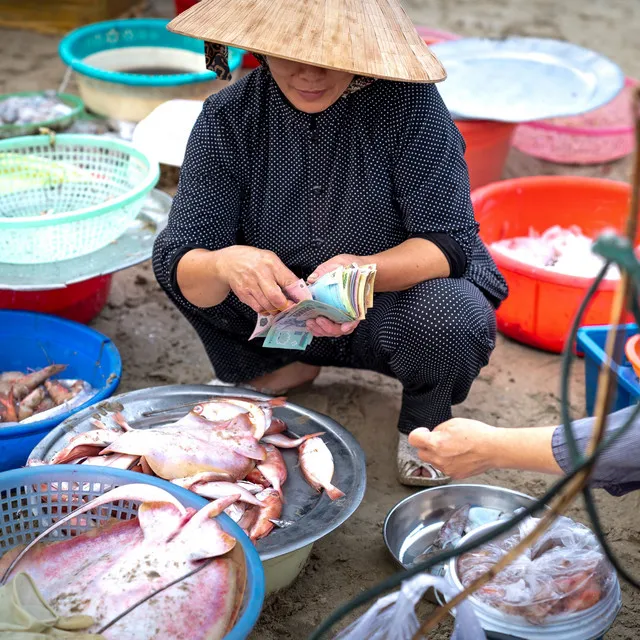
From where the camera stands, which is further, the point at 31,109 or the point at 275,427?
the point at 31,109

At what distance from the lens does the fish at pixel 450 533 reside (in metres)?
2.04

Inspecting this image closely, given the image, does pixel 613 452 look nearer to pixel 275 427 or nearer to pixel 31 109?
pixel 275 427

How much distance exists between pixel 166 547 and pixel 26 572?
10.6 inches

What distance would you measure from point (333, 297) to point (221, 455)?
1.59 feet

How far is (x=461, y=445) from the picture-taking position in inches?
63.7

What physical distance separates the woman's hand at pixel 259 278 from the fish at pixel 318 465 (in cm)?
38

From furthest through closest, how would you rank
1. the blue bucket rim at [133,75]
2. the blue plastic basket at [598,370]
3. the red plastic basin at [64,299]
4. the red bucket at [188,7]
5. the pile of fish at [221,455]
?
the red bucket at [188,7] → the blue bucket rim at [133,75] → the red plastic basin at [64,299] → the blue plastic basket at [598,370] → the pile of fish at [221,455]

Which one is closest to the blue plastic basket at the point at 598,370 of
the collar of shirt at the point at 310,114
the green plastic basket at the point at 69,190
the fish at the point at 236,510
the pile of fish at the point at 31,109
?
the collar of shirt at the point at 310,114

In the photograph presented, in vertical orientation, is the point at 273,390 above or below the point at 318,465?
below

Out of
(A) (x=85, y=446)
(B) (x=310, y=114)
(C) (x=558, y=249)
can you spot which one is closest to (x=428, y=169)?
(B) (x=310, y=114)

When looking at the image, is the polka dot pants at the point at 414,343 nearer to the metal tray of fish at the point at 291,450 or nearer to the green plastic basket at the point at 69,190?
the metal tray of fish at the point at 291,450

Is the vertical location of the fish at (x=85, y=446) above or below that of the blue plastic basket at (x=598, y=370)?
above

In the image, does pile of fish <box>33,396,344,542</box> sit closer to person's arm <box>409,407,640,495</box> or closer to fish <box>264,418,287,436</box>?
fish <box>264,418,287,436</box>

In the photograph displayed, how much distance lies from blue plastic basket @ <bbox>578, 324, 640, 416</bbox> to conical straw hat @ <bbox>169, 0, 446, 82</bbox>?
100 cm
